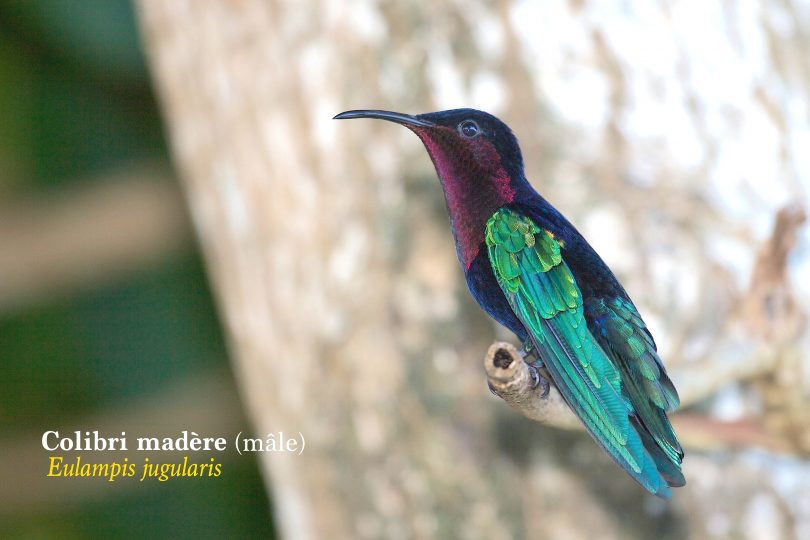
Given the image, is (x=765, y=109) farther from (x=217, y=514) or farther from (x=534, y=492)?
(x=217, y=514)

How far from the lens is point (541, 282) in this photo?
0.81 m

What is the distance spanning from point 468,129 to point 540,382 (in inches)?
9.0

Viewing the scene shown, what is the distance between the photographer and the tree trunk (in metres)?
2.38

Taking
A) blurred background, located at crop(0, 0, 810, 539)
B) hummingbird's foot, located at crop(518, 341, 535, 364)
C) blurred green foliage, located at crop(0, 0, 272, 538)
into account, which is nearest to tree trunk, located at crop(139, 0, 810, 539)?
blurred background, located at crop(0, 0, 810, 539)

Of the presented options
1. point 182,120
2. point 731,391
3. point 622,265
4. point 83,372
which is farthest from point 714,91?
point 83,372

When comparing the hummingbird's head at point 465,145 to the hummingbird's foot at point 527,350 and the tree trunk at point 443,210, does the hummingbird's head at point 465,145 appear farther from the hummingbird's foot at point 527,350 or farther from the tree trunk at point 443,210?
the tree trunk at point 443,210

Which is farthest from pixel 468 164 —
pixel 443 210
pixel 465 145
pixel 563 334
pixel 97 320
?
pixel 97 320

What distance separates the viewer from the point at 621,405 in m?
0.68

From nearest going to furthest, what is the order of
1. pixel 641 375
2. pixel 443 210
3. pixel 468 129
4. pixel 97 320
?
pixel 641 375 < pixel 468 129 < pixel 443 210 < pixel 97 320

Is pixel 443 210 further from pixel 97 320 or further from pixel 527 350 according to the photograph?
pixel 97 320

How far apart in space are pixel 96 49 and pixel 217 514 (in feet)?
8.19

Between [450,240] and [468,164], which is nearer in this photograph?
[468,164]

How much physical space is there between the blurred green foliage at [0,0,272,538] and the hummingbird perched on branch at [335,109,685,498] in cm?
434

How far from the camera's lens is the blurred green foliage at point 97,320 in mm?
4926
